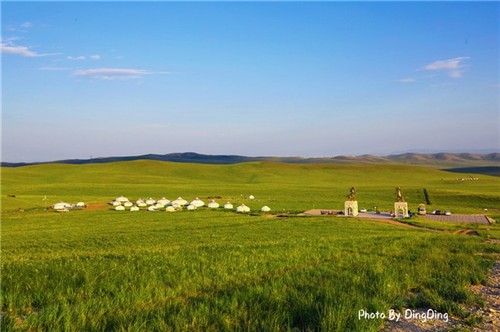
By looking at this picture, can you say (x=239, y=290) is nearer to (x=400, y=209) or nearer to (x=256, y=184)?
(x=400, y=209)

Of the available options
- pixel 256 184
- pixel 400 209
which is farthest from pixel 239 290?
pixel 256 184

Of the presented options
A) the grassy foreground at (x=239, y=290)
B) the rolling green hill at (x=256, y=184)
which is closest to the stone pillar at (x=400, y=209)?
the rolling green hill at (x=256, y=184)

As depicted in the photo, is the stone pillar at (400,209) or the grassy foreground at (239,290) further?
the stone pillar at (400,209)

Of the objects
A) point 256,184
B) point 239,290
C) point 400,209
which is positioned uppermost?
point 239,290

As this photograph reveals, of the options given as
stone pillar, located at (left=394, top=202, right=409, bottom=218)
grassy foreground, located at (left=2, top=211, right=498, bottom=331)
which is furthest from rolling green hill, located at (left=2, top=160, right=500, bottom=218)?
grassy foreground, located at (left=2, top=211, right=498, bottom=331)

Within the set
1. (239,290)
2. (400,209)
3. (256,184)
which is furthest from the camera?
(256,184)

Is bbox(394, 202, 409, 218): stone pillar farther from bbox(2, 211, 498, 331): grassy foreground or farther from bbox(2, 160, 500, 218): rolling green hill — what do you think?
bbox(2, 211, 498, 331): grassy foreground

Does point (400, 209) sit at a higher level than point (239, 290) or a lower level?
lower

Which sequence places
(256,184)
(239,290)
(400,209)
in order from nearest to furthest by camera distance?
(239,290) → (400,209) → (256,184)

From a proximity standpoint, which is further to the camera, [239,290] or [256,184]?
[256,184]

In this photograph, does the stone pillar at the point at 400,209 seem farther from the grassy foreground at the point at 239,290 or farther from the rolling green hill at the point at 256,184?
the grassy foreground at the point at 239,290

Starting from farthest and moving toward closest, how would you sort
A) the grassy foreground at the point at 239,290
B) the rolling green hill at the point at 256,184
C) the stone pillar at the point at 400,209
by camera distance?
the rolling green hill at the point at 256,184, the stone pillar at the point at 400,209, the grassy foreground at the point at 239,290

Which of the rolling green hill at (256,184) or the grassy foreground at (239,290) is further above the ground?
the grassy foreground at (239,290)

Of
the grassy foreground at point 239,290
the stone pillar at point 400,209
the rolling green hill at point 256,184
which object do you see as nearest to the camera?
the grassy foreground at point 239,290
